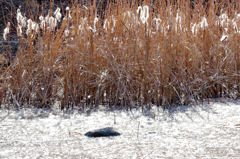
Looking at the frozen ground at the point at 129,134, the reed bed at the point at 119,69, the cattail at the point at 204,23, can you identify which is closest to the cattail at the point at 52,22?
the reed bed at the point at 119,69

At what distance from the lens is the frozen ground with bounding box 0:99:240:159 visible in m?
1.02

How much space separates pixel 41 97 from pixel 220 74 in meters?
1.22

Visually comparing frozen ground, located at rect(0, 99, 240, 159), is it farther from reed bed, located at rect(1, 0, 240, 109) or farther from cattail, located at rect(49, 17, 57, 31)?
cattail, located at rect(49, 17, 57, 31)

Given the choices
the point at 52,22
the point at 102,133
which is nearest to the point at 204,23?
the point at 52,22

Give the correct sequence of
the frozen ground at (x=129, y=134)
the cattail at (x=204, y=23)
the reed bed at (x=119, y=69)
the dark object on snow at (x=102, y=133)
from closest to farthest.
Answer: the frozen ground at (x=129, y=134) < the dark object on snow at (x=102, y=133) < the reed bed at (x=119, y=69) < the cattail at (x=204, y=23)

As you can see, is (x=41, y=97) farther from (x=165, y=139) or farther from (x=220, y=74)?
(x=220, y=74)

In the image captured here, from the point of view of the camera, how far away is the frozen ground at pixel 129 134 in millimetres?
1021

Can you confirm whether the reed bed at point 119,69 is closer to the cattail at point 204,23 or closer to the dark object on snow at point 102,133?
the cattail at point 204,23

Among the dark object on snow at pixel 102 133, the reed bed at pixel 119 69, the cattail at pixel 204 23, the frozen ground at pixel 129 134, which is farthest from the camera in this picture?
the cattail at pixel 204 23

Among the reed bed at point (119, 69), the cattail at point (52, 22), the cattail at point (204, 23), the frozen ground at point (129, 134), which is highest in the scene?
the cattail at point (204, 23)

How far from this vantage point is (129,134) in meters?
1.23

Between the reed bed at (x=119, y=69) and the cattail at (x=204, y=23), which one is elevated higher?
the cattail at (x=204, y=23)

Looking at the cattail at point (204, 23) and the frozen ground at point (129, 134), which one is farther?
the cattail at point (204, 23)

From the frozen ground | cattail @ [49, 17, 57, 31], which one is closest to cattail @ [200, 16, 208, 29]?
the frozen ground
